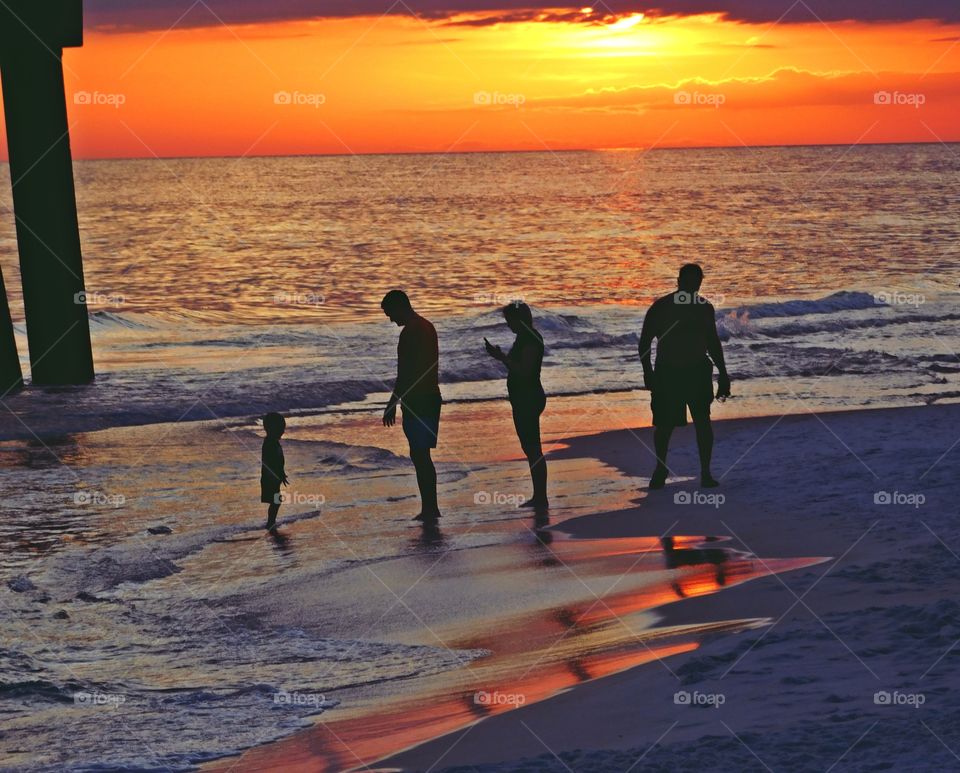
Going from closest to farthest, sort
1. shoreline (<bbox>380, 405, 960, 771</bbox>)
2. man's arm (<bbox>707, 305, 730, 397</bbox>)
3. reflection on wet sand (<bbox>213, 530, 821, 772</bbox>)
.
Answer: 1. shoreline (<bbox>380, 405, 960, 771</bbox>)
2. reflection on wet sand (<bbox>213, 530, 821, 772</bbox>)
3. man's arm (<bbox>707, 305, 730, 397</bbox>)

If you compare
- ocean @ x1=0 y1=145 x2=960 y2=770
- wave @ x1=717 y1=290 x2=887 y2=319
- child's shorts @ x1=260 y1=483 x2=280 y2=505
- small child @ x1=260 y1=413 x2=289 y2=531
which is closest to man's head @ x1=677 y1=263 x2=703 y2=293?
ocean @ x1=0 y1=145 x2=960 y2=770

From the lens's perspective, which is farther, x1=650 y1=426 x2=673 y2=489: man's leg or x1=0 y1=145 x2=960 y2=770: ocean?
x1=650 y1=426 x2=673 y2=489: man's leg

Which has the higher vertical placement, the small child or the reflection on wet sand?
the small child

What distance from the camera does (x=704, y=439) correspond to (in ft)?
31.8

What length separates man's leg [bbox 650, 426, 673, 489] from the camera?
9.80 metres

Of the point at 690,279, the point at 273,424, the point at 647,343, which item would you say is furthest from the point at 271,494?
the point at 690,279

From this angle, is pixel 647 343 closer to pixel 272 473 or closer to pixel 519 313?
pixel 519 313

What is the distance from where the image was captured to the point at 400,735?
5.21 m

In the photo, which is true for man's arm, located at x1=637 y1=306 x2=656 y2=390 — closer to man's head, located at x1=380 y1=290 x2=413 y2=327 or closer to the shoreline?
man's head, located at x1=380 y1=290 x2=413 y2=327

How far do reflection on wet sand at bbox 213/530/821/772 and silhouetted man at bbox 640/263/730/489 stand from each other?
135 centimetres

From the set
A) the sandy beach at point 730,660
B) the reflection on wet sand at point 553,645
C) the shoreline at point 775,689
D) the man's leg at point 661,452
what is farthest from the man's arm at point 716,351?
the shoreline at point 775,689

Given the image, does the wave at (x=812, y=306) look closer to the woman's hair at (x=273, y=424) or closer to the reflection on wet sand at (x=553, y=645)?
the woman's hair at (x=273, y=424)

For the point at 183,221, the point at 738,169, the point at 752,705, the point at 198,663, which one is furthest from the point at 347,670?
the point at 738,169

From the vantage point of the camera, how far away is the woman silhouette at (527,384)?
9461 millimetres
